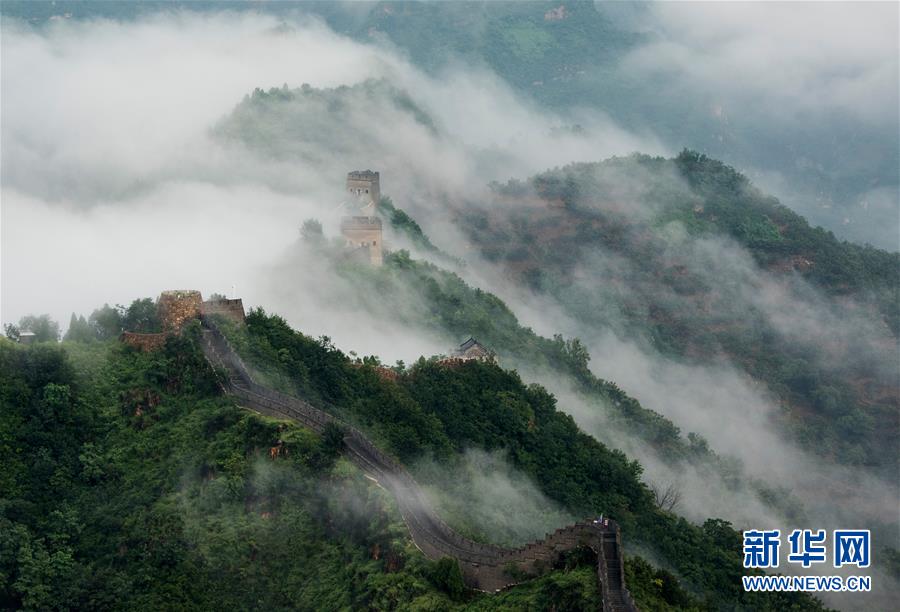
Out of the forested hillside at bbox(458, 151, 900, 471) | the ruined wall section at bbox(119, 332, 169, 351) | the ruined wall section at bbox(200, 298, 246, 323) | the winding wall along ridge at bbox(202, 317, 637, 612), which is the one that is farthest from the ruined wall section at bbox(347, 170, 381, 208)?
the winding wall along ridge at bbox(202, 317, 637, 612)

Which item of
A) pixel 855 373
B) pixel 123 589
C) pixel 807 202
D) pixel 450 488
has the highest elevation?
pixel 807 202

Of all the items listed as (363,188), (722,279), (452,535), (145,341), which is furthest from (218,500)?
(722,279)

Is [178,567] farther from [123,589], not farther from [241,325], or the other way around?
[241,325]

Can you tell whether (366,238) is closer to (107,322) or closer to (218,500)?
(107,322)

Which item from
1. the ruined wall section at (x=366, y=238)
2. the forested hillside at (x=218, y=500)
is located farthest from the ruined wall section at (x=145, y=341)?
the ruined wall section at (x=366, y=238)

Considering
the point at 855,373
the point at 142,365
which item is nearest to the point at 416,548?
the point at 142,365

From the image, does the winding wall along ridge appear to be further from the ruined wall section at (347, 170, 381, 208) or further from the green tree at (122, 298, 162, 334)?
the ruined wall section at (347, 170, 381, 208)
